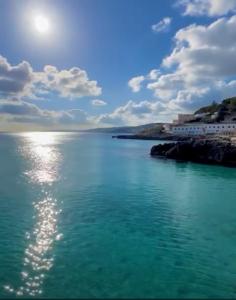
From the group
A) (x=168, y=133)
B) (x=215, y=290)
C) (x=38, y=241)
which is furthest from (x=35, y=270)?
(x=168, y=133)

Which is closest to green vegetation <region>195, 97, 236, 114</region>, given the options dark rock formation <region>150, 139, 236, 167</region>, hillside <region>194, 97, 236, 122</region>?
hillside <region>194, 97, 236, 122</region>

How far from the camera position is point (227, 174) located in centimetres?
3953

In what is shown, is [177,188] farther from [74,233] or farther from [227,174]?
[74,233]

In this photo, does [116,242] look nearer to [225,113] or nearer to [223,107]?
[225,113]

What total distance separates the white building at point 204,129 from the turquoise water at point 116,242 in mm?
108643

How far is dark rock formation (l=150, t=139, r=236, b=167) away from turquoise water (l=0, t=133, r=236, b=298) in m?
23.1

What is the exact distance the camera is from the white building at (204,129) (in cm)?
12964

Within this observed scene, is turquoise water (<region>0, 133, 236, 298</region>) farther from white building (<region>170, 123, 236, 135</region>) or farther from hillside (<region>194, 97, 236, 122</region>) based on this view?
hillside (<region>194, 97, 236, 122</region>)

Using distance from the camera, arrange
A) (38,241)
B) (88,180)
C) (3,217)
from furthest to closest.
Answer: (88,180), (3,217), (38,241)

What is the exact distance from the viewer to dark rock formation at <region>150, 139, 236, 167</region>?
5035 cm

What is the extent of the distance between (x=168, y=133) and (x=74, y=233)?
156524 mm

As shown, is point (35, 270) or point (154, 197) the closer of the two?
point (35, 270)

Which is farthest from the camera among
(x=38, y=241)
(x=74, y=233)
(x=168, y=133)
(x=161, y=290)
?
(x=168, y=133)

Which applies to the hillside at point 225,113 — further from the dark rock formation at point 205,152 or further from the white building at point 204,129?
the dark rock formation at point 205,152
